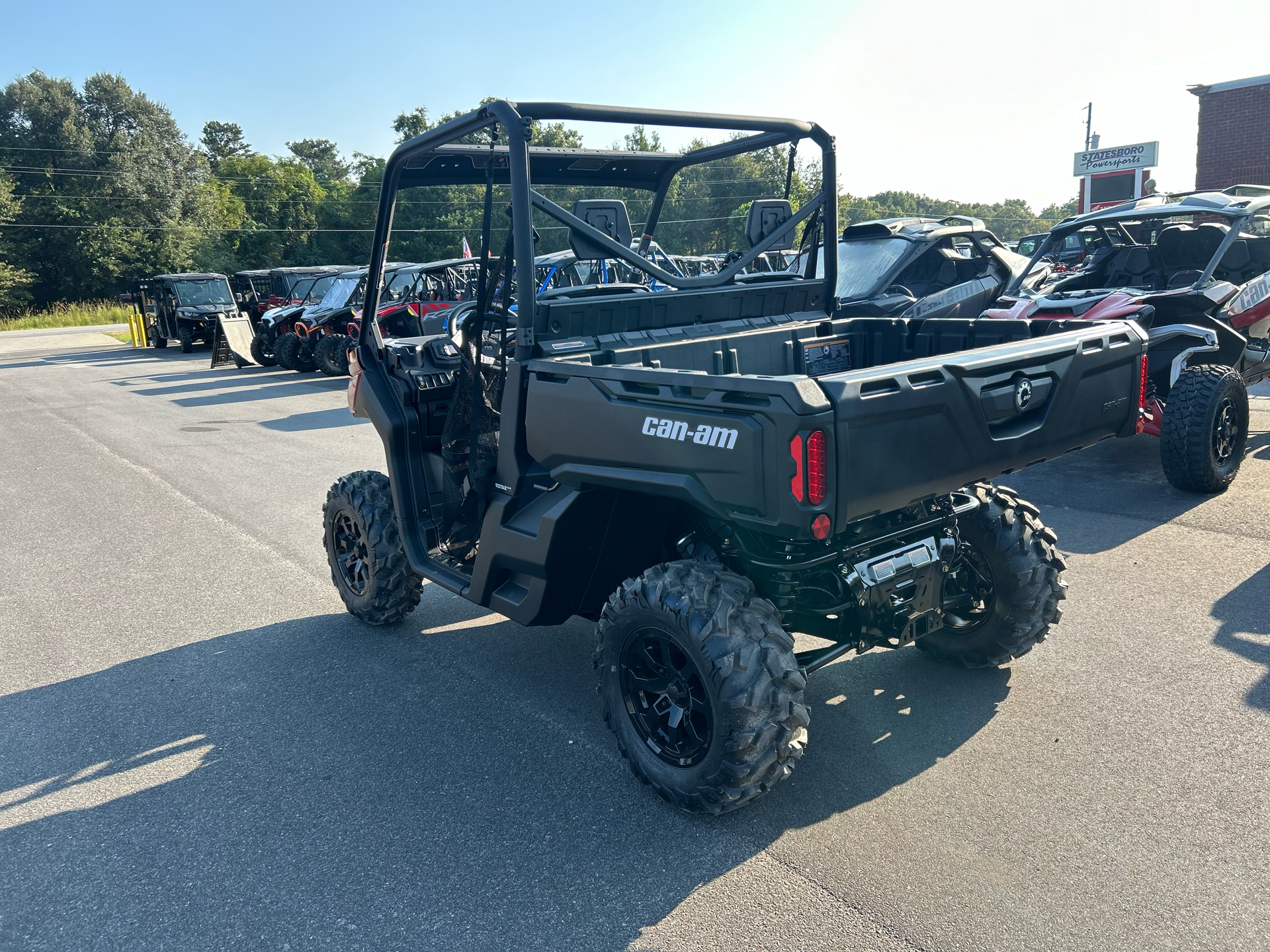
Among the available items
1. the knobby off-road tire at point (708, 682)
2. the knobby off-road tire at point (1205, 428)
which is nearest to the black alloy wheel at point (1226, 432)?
the knobby off-road tire at point (1205, 428)

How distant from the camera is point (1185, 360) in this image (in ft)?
23.1

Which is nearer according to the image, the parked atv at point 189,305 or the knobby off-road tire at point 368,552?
the knobby off-road tire at point 368,552

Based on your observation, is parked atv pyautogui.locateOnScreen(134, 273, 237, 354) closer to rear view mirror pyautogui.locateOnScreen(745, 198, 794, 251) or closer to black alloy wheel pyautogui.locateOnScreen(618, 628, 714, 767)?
rear view mirror pyautogui.locateOnScreen(745, 198, 794, 251)

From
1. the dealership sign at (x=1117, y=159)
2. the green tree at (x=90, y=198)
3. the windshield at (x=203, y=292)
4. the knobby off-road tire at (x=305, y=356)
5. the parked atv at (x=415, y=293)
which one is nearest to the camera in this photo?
the parked atv at (x=415, y=293)

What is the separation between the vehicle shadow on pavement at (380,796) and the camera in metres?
2.74

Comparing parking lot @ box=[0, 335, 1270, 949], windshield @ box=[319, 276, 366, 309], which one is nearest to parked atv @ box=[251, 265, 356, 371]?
windshield @ box=[319, 276, 366, 309]

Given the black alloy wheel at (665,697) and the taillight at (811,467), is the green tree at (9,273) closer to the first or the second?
the black alloy wheel at (665,697)

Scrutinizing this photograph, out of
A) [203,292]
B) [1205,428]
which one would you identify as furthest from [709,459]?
[203,292]

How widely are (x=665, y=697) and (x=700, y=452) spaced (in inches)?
38.5

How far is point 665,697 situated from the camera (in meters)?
3.29

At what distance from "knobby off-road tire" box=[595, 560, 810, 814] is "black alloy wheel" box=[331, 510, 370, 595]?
6.79 ft

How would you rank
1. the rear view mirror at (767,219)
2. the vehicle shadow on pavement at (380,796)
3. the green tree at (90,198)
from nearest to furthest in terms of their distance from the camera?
1. the vehicle shadow on pavement at (380,796)
2. the rear view mirror at (767,219)
3. the green tree at (90,198)

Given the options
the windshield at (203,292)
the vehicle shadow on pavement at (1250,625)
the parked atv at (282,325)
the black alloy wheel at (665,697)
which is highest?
the windshield at (203,292)

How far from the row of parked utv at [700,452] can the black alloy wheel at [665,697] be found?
0.01 metres
